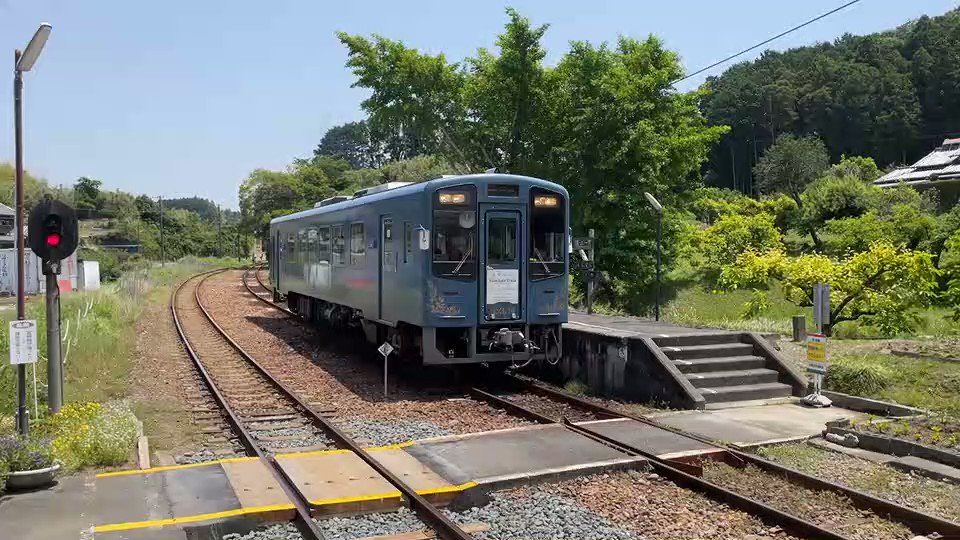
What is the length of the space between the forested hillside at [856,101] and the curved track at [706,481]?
223 feet

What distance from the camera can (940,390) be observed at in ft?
33.2

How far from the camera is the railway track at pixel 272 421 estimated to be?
19.5 feet

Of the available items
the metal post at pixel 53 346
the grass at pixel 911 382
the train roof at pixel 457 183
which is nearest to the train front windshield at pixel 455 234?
the train roof at pixel 457 183

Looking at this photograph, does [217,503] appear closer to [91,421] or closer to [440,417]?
[91,421]

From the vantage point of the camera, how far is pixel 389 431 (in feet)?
28.7

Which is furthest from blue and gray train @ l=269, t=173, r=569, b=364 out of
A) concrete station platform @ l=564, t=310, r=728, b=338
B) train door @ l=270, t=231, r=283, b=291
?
train door @ l=270, t=231, r=283, b=291

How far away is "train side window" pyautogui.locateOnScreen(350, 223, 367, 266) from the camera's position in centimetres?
1324

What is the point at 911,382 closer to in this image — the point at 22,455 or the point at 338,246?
the point at 338,246

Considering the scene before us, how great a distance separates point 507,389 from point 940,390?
574 centimetres

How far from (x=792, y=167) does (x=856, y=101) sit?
1771 centimetres

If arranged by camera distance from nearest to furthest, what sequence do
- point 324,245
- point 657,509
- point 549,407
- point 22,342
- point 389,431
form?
point 657,509 < point 22,342 < point 389,431 < point 549,407 < point 324,245

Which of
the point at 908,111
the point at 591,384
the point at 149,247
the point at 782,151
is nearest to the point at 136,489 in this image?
the point at 591,384

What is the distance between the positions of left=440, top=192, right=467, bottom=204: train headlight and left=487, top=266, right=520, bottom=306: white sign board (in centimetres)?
102

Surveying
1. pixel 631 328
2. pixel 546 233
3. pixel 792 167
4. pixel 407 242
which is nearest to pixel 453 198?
pixel 407 242
